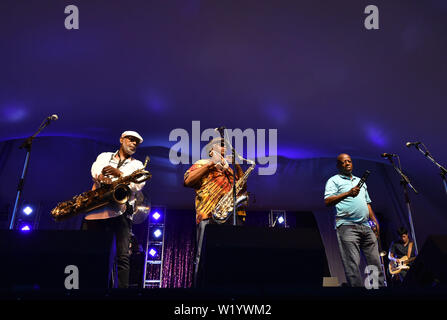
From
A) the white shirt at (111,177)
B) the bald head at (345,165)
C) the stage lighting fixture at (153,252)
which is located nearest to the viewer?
the white shirt at (111,177)

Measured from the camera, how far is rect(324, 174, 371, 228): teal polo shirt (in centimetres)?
412

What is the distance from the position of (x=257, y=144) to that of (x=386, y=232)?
194 inches

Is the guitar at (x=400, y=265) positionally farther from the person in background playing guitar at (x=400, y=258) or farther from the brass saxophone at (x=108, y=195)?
the brass saxophone at (x=108, y=195)

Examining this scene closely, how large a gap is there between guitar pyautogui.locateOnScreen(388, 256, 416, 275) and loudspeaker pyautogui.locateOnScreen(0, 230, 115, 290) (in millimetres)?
6816

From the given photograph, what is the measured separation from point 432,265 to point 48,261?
231cm

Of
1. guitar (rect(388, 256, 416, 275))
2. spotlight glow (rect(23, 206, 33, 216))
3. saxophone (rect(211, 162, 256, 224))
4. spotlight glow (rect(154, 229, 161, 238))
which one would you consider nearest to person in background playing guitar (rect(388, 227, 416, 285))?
guitar (rect(388, 256, 416, 275))

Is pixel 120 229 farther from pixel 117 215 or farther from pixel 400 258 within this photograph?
pixel 400 258

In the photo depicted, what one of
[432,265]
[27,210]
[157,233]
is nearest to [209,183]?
[432,265]

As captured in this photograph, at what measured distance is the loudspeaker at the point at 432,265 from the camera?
2.27 meters

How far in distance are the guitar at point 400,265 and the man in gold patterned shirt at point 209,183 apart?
182 inches

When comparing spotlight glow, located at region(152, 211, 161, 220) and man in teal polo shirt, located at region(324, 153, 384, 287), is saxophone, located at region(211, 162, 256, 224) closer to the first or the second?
man in teal polo shirt, located at region(324, 153, 384, 287)

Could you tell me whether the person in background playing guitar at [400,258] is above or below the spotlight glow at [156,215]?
below

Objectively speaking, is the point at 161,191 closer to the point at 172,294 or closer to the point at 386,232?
the point at 386,232

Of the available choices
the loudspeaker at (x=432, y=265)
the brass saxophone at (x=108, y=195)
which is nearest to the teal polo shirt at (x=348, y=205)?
the loudspeaker at (x=432, y=265)
